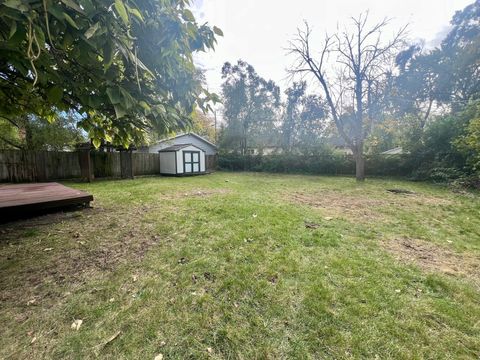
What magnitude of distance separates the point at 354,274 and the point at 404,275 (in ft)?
1.80

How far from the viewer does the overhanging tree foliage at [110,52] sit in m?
1.05

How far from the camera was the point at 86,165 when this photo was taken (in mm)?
9172

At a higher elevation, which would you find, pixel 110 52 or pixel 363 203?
pixel 110 52

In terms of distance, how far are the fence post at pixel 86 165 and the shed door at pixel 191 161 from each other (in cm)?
484

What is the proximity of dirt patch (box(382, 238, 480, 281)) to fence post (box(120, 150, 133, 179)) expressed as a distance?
36.6 ft

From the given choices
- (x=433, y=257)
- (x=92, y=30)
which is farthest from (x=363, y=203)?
(x=92, y=30)

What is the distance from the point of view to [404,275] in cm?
224

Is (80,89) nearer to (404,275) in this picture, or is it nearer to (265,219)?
(265,219)

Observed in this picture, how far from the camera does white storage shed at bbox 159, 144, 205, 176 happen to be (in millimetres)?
12344

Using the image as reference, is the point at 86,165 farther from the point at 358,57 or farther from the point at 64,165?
the point at 358,57

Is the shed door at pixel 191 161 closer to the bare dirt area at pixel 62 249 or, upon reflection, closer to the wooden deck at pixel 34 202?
the wooden deck at pixel 34 202

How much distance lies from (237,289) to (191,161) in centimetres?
1183

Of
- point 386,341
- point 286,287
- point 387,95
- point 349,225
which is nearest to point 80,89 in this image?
point 286,287

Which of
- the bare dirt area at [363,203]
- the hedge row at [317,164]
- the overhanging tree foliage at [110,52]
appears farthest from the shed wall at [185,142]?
the overhanging tree foliage at [110,52]
